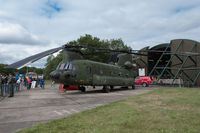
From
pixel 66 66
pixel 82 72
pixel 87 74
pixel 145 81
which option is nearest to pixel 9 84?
pixel 66 66

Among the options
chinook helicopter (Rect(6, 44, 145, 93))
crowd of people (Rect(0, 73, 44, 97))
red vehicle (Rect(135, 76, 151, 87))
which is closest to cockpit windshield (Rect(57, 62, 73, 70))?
chinook helicopter (Rect(6, 44, 145, 93))

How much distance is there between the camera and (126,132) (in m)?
4.09

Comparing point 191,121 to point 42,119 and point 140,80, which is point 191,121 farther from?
point 140,80

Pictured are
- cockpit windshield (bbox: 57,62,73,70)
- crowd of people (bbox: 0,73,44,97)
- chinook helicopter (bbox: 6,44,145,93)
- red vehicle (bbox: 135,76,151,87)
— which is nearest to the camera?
crowd of people (bbox: 0,73,44,97)

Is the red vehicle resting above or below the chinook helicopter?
below

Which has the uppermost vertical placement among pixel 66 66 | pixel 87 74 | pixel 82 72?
pixel 66 66

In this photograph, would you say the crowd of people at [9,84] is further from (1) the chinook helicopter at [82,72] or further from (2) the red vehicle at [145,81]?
(2) the red vehicle at [145,81]

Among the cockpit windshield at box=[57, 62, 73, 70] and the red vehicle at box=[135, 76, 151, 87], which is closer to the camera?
the cockpit windshield at box=[57, 62, 73, 70]

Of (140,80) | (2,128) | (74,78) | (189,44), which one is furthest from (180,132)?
(189,44)

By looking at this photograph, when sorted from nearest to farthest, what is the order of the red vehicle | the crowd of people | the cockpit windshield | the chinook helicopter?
the crowd of people
the chinook helicopter
the cockpit windshield
the red vehicle

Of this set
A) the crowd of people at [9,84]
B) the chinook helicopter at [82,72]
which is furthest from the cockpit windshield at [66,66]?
the crowd of people at [9,84]

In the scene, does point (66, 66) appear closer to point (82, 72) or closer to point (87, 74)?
point (82, 72)

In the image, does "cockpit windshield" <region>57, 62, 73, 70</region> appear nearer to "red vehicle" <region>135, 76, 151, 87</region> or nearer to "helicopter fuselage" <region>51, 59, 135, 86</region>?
"helicopter fuselage" <region>51, 59, 135, 86</region>

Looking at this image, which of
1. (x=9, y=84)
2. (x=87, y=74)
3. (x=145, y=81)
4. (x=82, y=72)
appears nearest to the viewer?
(x=9, y=84)
